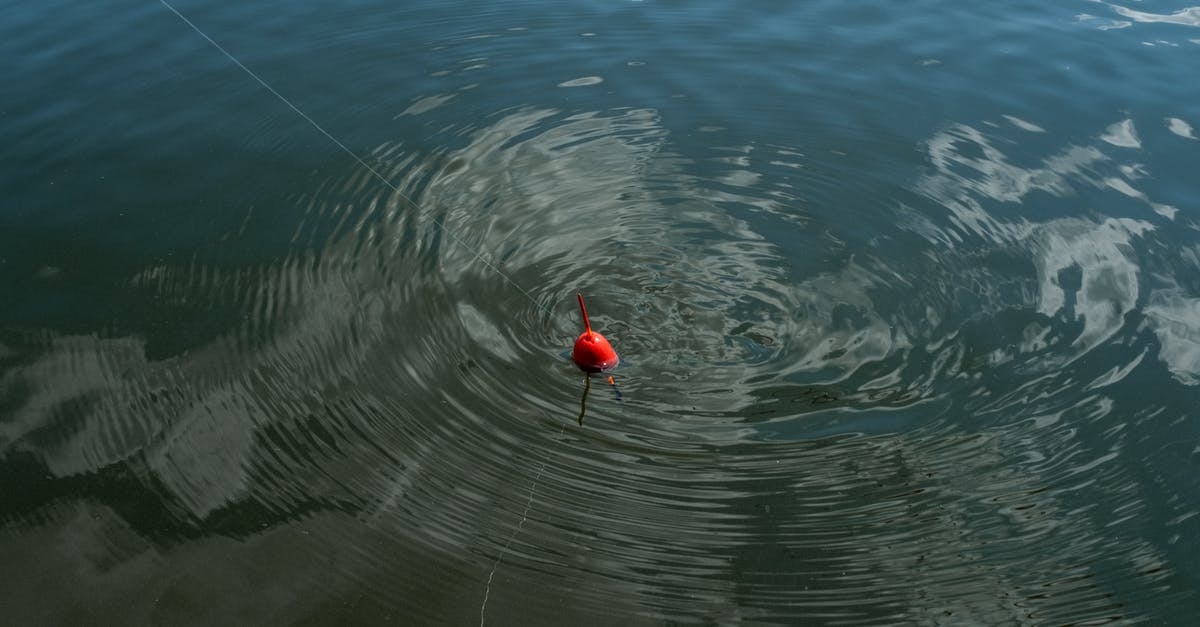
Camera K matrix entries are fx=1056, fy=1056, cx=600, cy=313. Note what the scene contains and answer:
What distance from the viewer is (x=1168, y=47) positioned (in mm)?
8727

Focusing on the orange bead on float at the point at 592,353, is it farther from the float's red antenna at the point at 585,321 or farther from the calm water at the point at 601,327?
the calm water at the point at 601,327

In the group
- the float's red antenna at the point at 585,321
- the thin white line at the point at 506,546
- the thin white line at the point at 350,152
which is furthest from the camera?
the thin white line at the point at 350,152

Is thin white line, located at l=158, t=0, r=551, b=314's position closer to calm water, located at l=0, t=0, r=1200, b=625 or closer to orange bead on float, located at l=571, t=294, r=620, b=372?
calm water, located at l=0, t=0, r=1200, b=625

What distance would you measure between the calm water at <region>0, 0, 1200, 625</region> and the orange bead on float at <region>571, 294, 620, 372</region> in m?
0.11

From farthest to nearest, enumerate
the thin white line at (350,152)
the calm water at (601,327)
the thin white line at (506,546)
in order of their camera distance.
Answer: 1. the thin white line at (350,152)
2. the calm water at (601,327)
3. the thin white line at (506,546)

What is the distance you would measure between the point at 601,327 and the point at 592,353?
435mm

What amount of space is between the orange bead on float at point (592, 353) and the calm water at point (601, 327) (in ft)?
0.37

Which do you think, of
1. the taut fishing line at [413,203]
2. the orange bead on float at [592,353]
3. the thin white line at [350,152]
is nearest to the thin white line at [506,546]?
the taut fishing line at [413,203]

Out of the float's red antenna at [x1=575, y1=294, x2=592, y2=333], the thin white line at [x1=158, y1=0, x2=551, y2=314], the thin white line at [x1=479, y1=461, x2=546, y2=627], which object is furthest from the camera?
the thin white line at [x1=158, y1=0, x2=551, y2=314]

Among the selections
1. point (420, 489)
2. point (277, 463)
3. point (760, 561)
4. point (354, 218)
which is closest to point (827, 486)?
point (760, 561)

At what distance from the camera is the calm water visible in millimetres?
4562

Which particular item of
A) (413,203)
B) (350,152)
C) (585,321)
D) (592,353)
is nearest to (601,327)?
(585,321)

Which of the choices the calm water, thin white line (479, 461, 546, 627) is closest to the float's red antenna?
the calm water

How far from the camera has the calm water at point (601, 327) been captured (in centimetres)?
456
